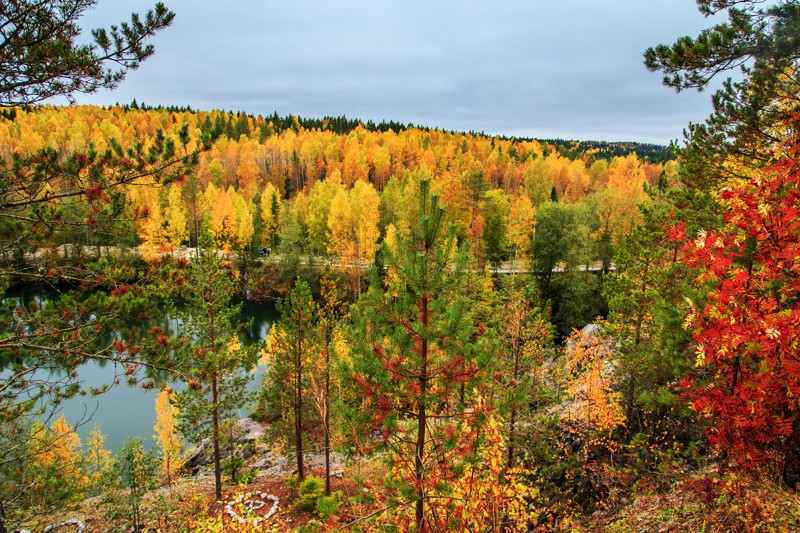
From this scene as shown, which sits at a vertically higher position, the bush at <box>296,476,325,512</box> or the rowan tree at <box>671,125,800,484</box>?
the rowan tree at <box>671,125,800,484</box>

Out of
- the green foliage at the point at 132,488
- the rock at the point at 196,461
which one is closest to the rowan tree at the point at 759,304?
the green foliage at the point at 132,488

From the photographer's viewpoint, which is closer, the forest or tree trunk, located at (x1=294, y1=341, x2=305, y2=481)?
the forest

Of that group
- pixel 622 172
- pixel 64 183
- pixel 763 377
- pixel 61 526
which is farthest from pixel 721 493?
pixel 622 172

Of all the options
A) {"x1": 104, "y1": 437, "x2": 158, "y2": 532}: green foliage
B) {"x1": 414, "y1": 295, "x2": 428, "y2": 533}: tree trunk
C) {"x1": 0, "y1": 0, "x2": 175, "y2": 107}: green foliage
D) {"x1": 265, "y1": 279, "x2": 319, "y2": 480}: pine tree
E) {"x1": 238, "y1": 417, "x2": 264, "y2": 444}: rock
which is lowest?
{"x1": 238, "y1": 417, "x2": 264, "y2": 444}: rock

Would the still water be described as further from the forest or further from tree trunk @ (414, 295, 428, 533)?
tree trunk @ (414, 295, 428, 533)

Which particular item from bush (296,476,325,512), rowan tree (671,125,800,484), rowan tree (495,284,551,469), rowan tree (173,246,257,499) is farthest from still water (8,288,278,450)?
rowan tree (671,125,800,484)

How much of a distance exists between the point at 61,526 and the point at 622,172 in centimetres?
7664

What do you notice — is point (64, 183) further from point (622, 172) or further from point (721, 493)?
point (622, 172)

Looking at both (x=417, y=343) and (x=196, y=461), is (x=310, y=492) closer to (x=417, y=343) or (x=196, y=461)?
(x=196, y=461)

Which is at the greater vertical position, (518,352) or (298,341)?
(518,352)

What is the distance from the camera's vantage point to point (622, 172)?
6969 centimetres

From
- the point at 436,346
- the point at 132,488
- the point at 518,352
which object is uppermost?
the point at 436,346

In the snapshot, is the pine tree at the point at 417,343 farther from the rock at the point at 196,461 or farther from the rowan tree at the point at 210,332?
the rock at the point at 196,461

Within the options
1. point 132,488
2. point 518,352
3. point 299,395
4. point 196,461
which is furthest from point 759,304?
point 196,461
